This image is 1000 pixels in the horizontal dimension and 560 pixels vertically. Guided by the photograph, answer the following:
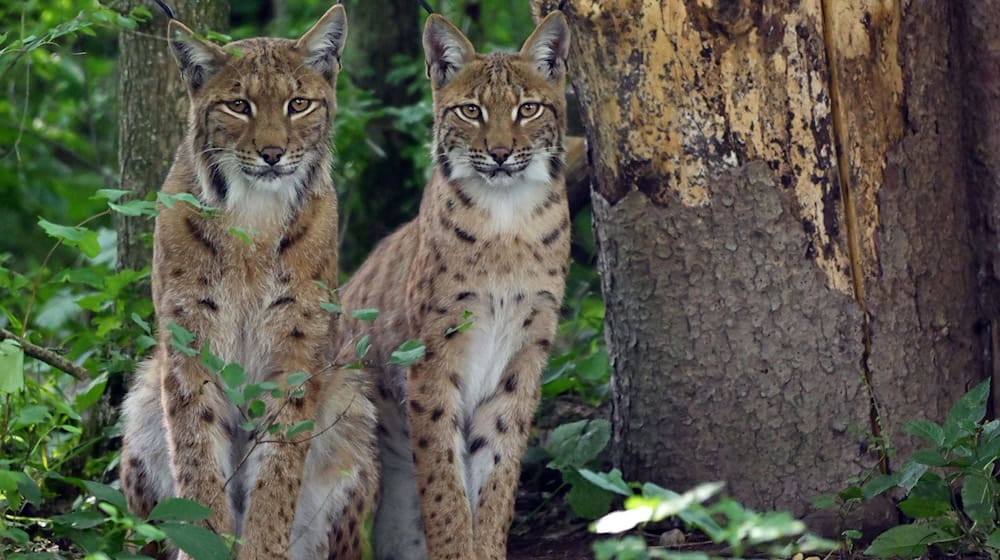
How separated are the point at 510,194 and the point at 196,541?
1.75 metres

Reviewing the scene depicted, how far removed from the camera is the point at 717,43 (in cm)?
423

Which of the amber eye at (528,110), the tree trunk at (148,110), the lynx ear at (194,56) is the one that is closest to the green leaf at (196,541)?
the lynx ear at (194,56)

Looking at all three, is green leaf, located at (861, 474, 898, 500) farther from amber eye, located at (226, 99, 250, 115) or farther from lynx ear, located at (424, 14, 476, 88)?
amber eye, located at (226, 99, 250, 115)

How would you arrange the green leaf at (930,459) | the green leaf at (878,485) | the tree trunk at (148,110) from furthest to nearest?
the tree trunk at (148,110)
the green leaf at (878,485)
the green leaf at (930,459)

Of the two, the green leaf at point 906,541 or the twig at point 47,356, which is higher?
the twig at point 47,356

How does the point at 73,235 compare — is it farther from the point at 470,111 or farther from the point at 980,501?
the point at 980,501

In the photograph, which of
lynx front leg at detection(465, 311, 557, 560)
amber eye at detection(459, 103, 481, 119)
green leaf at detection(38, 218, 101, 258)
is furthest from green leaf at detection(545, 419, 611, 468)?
green leaf at detection(38, 218, 101, 258)

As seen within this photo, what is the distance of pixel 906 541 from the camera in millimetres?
4051

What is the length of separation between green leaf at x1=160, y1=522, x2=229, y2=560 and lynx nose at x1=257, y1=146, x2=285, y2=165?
1227mm

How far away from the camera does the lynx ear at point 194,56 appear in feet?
13.9

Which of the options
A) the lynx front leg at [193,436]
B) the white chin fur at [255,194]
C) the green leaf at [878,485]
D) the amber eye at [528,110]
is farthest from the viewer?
the amber eye at [528,110]

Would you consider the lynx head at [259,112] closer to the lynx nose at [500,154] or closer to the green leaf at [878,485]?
the lynx nose at [500,154]

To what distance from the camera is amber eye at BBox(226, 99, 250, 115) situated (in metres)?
4.23

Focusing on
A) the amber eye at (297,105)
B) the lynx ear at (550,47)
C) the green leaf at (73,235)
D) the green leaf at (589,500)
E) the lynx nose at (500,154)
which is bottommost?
the green leaf at (589,500)
